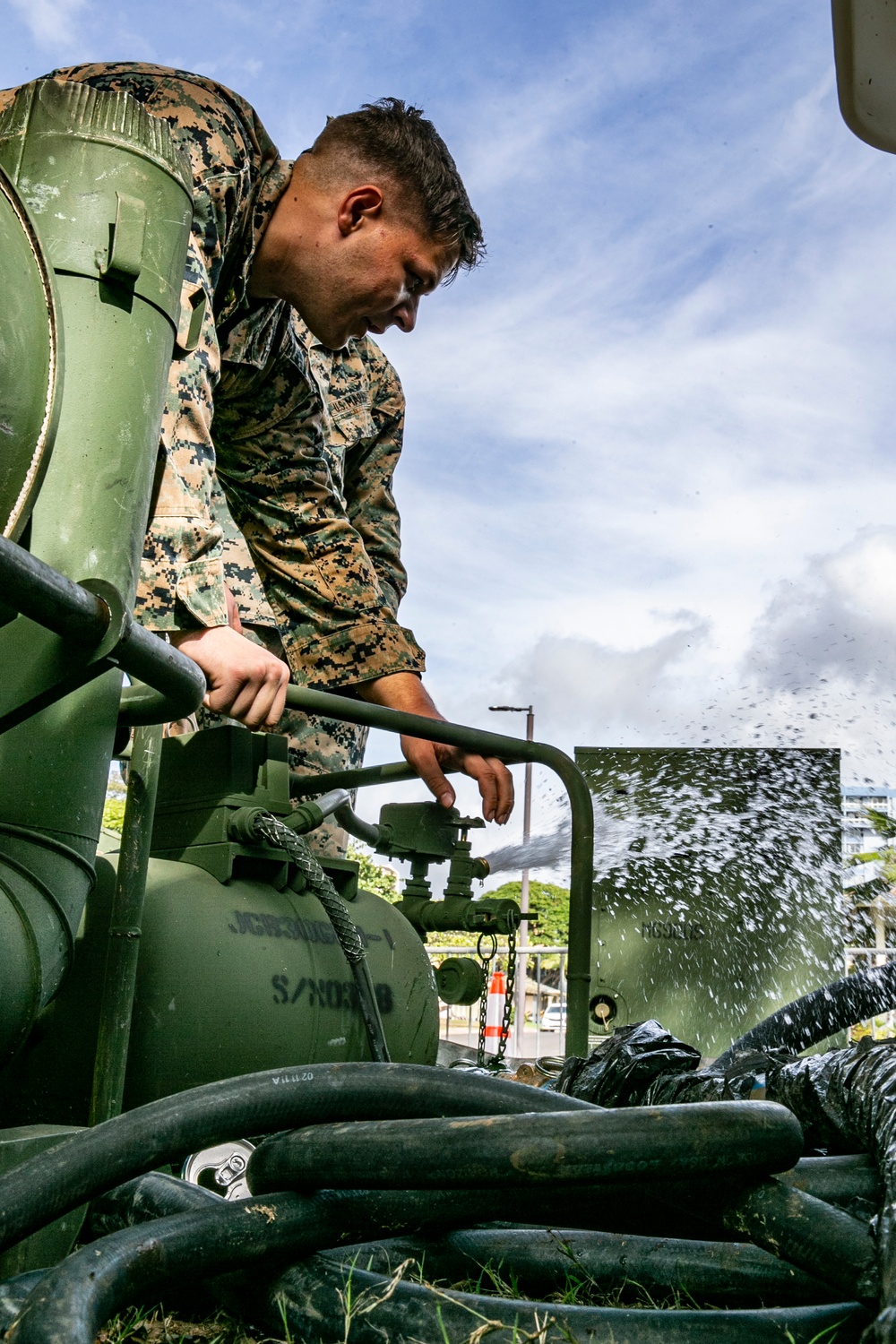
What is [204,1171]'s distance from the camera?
188 centimetres

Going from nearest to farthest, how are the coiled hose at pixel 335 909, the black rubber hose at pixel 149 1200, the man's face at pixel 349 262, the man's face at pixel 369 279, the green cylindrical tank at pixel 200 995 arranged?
the black rubber hose at pixel 149 1200 → the green cylindrical tank at pixel 200 995 → the coiled hose at pixel 335 909 → the man's face at pixel 349 262 → the man's face at pixel 369 279

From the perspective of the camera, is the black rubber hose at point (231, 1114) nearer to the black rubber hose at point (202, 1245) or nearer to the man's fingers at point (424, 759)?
the black rubber hose at point (202, 1245)

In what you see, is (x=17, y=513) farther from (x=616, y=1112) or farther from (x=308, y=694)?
(x=308, y=694)

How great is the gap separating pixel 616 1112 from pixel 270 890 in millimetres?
1444

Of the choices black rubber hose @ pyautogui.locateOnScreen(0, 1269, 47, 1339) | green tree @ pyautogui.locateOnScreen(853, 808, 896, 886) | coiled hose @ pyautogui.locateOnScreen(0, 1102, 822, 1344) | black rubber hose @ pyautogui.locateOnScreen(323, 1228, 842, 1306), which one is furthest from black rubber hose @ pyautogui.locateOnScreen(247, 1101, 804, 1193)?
green tree @ pyautogui.locateOnScreen(853, 808, 896, 886)

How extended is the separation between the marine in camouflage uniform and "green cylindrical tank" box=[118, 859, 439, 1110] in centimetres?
50

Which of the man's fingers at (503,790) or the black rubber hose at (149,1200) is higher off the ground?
the man's fingers at (503,790)

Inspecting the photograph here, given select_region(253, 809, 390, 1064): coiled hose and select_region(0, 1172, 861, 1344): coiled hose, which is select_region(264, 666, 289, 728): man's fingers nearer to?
select_region(253, 809, 390, 1064): coiled hose

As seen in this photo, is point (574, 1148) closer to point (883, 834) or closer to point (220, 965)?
point (220, 965)

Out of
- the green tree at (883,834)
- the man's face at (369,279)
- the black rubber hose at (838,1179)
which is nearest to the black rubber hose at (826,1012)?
the black rubber hose at (838,1179)

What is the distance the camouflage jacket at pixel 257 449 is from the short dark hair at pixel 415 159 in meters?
0.28

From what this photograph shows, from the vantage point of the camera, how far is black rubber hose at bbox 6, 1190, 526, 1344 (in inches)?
30.9

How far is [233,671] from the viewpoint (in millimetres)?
1992

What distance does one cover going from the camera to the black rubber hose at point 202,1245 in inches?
30.9
